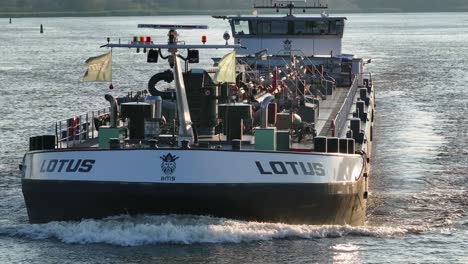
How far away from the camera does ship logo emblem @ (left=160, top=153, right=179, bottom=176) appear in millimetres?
30250

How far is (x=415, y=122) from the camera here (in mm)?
61844

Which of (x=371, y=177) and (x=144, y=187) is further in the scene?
(x=371, y=177)

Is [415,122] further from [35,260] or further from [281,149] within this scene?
[35,260]

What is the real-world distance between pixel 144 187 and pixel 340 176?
5288 millimetres

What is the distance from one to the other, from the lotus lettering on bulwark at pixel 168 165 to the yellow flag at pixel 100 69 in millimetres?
3100

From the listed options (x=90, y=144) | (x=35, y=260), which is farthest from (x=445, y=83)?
(x=35, y=260)

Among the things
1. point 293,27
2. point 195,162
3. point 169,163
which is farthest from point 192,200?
point 293,27

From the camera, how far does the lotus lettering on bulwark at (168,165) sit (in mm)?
30258

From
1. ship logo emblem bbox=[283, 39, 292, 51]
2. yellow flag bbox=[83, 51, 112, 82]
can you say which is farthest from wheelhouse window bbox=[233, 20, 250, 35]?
yellow flag bbox=[83, 51, 112, 82]

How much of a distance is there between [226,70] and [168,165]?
3.71 meters

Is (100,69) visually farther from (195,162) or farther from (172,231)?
(172,231)

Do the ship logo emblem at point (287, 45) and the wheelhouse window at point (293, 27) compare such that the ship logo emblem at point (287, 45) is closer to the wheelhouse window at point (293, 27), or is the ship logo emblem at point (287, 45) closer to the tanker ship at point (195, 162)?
the wheelhouse window at point (293, 27)

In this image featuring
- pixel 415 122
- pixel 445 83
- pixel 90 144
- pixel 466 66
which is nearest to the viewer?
pixel 90 144

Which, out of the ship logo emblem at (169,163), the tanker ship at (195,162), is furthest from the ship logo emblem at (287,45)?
the ship logo emblem at (169,163)
